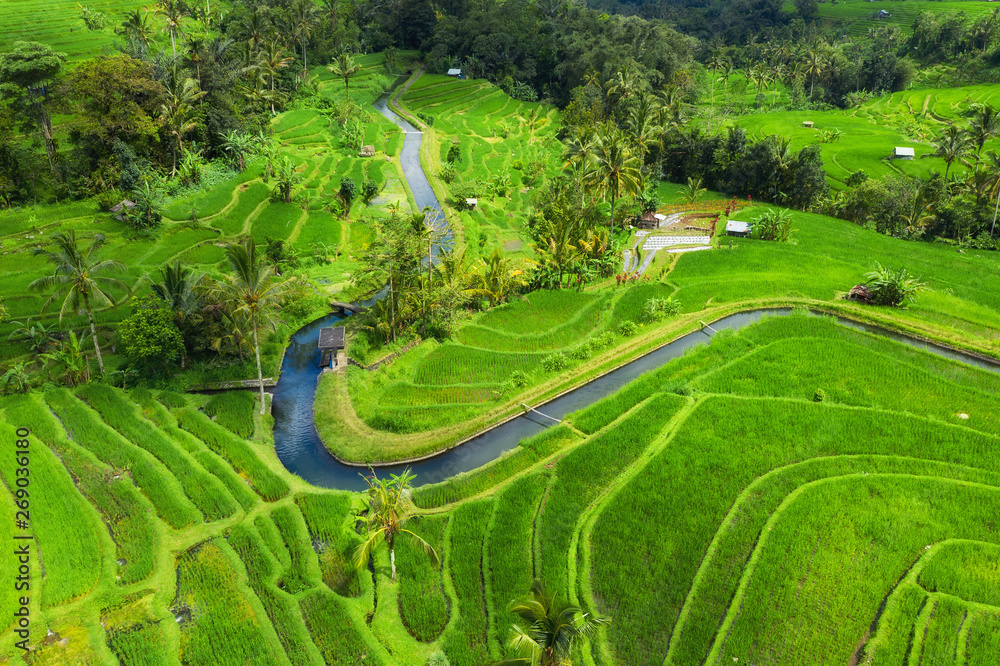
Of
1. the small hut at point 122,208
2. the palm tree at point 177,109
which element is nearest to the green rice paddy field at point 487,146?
the palm tree at point 177,109

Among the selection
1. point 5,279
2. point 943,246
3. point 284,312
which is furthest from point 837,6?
point 5,279

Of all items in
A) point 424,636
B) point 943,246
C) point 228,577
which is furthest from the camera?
point 943,246

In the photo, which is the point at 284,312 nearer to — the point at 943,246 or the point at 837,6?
the point at 943,246

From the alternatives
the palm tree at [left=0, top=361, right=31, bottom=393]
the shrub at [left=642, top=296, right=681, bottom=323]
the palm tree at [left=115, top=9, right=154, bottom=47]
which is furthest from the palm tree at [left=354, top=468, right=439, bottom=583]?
the palm tree at [left=115, top=9, right=154, bottom=47]

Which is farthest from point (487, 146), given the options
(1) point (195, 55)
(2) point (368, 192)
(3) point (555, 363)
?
(3) point (555, 363)

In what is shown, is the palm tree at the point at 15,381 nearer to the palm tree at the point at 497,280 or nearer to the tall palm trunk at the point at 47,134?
Result: the palm tree at the point at 497,280

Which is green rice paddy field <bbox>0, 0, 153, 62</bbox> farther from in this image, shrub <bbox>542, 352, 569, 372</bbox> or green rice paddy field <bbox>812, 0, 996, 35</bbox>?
green rice paddy field <bbox>812, 0, 996, 35</bbox>
